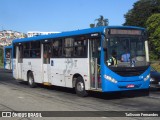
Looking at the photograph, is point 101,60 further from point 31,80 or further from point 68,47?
point 31,80

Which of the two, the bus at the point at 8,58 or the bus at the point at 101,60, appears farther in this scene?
the bus at the point at 8,58

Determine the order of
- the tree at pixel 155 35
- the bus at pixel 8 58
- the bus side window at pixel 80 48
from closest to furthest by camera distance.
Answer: the bus side window at pixel 80 48 < the bus at pixel 8 58 < the tree at pixel 155 35

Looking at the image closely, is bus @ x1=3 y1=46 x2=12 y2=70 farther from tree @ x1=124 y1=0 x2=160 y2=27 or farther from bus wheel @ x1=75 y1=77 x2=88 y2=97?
tree @ x1=124 y1=0 x2=160 y2=27

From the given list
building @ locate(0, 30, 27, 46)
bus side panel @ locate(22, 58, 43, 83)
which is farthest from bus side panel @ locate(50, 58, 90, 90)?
building @ locate(0, 30, 27, 46)

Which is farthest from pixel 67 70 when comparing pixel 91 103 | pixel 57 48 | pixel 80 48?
pixel 91 103

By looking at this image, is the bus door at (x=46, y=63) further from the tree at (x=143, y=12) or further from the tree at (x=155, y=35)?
the tree at (x=143, y=12)

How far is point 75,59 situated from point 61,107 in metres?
4.15

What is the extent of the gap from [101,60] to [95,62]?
0.67 meters

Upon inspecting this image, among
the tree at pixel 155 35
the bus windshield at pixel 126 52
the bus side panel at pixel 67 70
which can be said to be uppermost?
the tree at pixel 155 35

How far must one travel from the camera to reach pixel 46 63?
66.2ft

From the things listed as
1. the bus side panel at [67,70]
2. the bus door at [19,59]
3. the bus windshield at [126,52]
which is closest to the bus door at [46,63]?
the bus side panel at [67,70]

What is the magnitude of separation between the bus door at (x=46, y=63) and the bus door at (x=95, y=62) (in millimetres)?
4217

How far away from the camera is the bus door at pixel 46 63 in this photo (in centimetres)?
1984

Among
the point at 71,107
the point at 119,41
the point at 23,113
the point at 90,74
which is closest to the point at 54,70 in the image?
the point at 90,74
